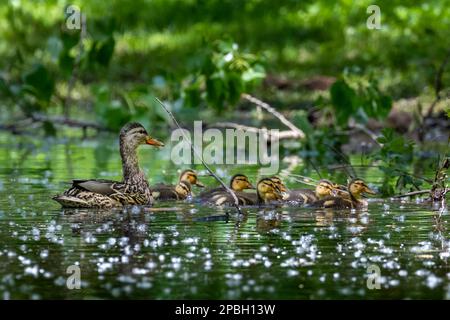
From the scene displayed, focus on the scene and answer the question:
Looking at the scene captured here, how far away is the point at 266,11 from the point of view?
2519cm

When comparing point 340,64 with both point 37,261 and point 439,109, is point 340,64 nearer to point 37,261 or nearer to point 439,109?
point 439,109

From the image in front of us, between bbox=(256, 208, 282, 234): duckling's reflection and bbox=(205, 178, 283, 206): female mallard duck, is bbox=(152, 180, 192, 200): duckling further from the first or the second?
bbox=(256, 208, 282, 234): duckling's reflection

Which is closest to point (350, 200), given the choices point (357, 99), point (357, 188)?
point (357, 188)

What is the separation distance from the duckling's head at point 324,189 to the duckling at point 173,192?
4.26 feet

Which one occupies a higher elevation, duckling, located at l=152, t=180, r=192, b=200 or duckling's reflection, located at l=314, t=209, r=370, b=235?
duckling, located at l=152, t=180, r=192, b=200

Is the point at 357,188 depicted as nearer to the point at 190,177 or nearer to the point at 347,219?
the point at 347,219

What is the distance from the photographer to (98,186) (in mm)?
11391

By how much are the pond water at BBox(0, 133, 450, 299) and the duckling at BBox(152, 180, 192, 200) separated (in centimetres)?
34

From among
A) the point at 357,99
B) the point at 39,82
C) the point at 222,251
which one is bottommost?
the point at 222,251

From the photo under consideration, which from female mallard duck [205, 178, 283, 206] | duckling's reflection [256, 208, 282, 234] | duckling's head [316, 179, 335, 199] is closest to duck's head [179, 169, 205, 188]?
female mallard duck [205, 178, 283, 206]

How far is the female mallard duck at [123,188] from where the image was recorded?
1131 cm

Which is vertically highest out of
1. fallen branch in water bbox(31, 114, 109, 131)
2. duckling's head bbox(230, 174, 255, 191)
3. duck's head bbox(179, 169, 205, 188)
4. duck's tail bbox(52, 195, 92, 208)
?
fallen branch in water bbox(31, 114, 109, 131)

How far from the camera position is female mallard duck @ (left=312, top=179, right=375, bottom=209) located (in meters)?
11.4

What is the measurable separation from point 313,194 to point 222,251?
11.1 feet
